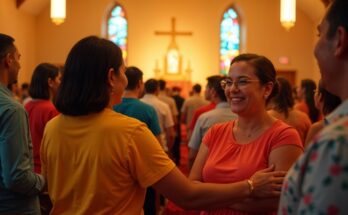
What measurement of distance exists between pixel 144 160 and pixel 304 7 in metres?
13.3

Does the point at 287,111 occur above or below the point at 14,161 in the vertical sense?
above

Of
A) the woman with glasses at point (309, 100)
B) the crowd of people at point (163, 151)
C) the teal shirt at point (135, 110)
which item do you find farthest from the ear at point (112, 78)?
the woman with glasses at point (309, 100)

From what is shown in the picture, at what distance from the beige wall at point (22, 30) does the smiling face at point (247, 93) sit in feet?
33.3

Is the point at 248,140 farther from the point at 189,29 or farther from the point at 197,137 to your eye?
the point at 189,29

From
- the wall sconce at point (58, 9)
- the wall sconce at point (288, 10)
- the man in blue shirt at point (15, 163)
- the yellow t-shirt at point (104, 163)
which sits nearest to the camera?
the yellow t-shirt at point (104, 163)

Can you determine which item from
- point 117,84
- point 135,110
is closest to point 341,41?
point 117,84

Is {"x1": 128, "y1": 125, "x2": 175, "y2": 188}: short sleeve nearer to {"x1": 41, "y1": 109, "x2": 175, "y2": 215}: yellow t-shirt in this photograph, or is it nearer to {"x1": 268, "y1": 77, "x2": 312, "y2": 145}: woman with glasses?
{"x1": 41, "y1": 109, "x2": 175, "y2": 215}: yellow t-shirt

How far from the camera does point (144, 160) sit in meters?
1.58

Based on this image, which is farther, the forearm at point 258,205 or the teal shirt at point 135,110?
the teal shirt at point 135,110

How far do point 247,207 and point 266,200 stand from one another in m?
0.11

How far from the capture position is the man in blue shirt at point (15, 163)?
218 cm

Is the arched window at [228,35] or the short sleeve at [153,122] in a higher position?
the arched window at [228,35]

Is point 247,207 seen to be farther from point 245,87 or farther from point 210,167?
point 245,87

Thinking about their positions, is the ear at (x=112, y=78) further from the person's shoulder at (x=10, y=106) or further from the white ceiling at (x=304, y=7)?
the white ceiling at (x=304, y=7)
